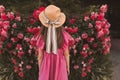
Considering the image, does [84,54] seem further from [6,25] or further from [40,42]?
[6,25]

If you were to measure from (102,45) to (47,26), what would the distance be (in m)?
1.54

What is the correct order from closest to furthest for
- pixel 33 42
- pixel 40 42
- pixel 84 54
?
1. pixel 40 42
2. pixel 33 42
3. pixel 84 54

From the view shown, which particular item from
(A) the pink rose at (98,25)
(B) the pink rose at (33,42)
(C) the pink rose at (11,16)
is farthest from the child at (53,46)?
(C) the pink rose at (11,16)

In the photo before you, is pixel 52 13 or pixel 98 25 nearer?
pixel 52 13

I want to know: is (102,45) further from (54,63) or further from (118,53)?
(118,53)

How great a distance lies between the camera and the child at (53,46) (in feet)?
15.1

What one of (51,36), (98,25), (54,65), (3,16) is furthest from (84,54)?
(3,16)

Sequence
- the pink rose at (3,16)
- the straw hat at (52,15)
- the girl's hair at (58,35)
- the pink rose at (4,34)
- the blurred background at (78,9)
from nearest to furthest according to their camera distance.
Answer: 1. the straw hat at (52,15)
2. the girl's hair at (58,35)
3. the pink rose at (4,34)
4. the pink rose at (3,16)
5. the blurred background at (78,9)

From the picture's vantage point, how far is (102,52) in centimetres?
593

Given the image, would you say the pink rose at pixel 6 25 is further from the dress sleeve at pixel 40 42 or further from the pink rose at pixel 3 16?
the dress sleeve at pixel 40 42

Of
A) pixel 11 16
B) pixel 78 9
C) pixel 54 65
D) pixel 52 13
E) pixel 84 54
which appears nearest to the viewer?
pixel 52 13

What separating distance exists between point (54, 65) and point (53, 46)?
410 millimetres

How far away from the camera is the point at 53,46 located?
15.4 ft

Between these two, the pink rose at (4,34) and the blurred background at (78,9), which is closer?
the pink rose at (4,34)
